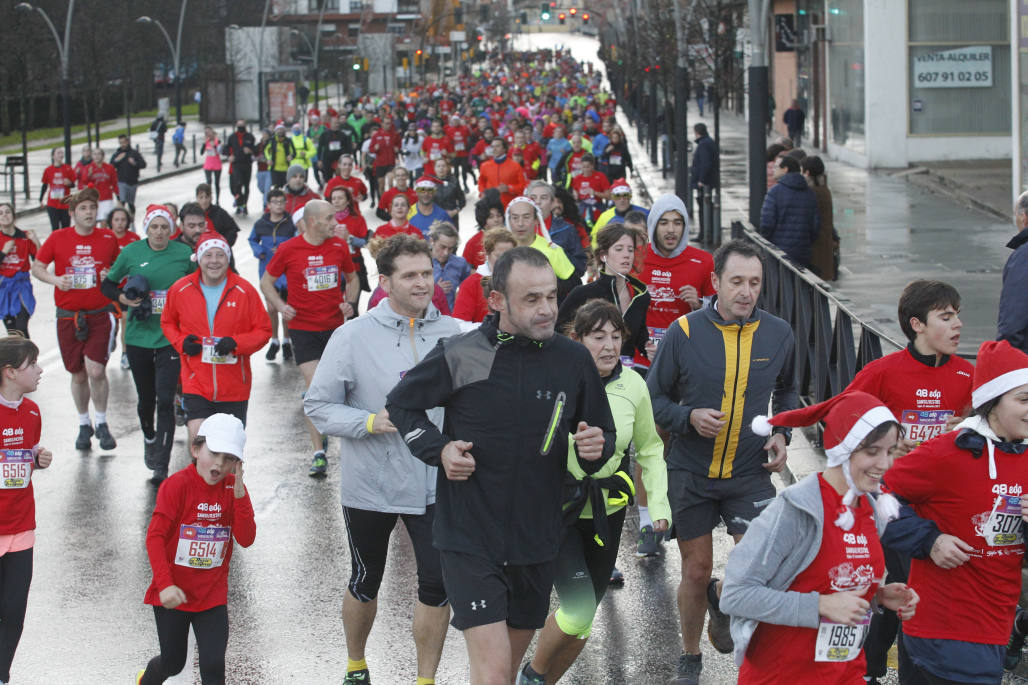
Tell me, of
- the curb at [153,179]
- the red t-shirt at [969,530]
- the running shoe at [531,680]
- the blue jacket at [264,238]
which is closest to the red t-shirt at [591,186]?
the blue jacket at [264,238]

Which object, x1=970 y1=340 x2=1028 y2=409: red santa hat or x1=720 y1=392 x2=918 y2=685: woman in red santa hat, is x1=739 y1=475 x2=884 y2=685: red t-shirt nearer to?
x1=720 y1=392 x2=918 y2=685: woman in red santa hat

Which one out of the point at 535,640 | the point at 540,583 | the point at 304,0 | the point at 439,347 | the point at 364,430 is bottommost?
the point at 535,640

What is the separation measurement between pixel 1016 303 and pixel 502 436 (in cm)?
371

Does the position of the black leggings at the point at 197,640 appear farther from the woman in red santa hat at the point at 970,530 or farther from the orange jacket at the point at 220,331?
the orange jacket at the point at 220,331

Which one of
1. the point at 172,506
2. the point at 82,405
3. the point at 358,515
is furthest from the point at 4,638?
the point at 82,405

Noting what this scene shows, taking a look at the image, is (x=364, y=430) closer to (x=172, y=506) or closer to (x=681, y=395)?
(x=172, y=506)

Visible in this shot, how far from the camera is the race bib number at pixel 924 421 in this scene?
19.9 feet

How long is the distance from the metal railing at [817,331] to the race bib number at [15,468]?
4369 millimetres

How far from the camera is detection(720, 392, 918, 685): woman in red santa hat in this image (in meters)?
4.18

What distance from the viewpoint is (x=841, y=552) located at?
14.0 ft

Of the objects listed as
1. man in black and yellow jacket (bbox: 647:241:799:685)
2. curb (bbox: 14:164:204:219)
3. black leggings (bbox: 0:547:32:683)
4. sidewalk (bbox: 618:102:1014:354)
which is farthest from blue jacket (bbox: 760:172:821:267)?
curb (bbox: 14:164:204:219)

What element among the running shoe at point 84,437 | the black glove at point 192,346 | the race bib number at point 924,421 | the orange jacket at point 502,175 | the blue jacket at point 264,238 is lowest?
the running shoe at point 84,437

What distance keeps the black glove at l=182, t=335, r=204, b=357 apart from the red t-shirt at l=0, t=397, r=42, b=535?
2.37m

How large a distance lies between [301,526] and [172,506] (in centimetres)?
354
